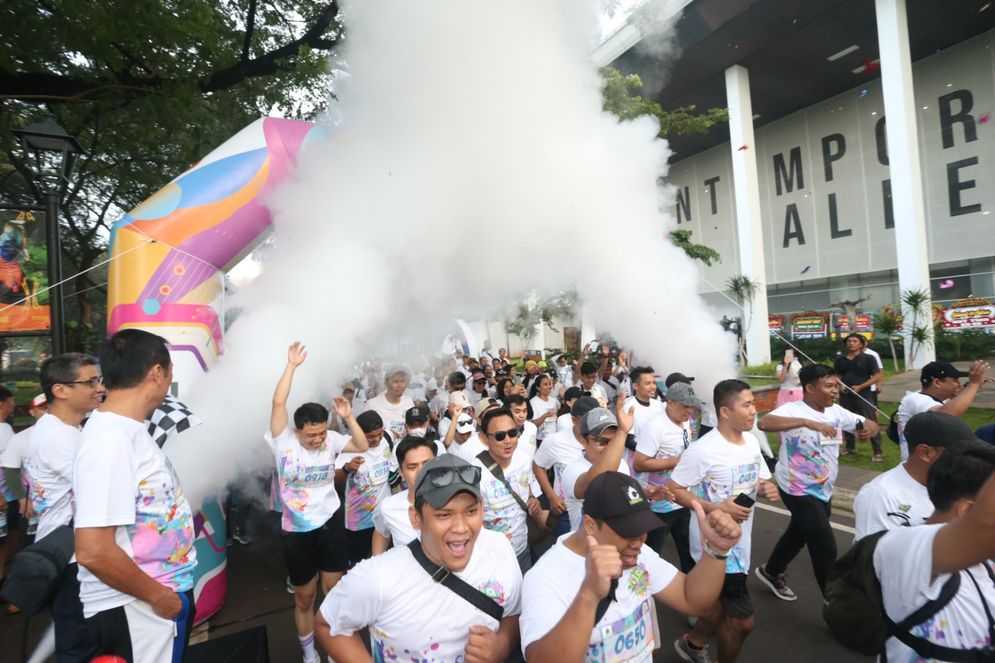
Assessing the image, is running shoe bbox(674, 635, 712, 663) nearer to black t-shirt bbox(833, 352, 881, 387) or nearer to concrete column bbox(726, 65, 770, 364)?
black t-shirt bbox(833, 352, 881, 387)

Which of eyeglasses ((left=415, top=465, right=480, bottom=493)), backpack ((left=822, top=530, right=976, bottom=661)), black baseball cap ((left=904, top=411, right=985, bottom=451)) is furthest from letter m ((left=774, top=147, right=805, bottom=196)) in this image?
eyeglasses ((left=415, top=465, right=480, bottom=493))

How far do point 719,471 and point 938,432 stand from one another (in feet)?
3.48

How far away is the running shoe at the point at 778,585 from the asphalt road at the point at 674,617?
4 cm

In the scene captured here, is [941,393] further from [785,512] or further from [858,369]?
[858,369]

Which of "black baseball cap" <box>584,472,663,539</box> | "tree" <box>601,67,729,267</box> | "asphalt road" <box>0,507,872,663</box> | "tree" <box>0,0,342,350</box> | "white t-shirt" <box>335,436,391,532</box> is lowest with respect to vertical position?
"asphalt road" <box>0,507,872,663</box>

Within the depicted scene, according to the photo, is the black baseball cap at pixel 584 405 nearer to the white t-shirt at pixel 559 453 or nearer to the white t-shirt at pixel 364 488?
the white t-shirt at pixel 559 453

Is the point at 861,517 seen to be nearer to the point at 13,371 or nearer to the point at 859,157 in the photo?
the point at 13,371

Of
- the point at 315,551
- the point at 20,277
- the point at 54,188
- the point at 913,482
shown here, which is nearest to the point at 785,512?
the point at 913,482

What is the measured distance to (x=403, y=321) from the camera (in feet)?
18.1

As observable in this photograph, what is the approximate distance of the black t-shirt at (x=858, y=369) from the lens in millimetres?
6645

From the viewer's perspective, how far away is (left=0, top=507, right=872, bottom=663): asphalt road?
315 centimetres

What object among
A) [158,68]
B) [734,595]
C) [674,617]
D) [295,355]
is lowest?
[674,617]

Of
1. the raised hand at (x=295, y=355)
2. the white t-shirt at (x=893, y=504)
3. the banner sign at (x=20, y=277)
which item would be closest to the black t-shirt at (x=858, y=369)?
the white t-shirt at (x=893, y=504)

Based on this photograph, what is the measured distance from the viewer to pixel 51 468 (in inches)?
123
